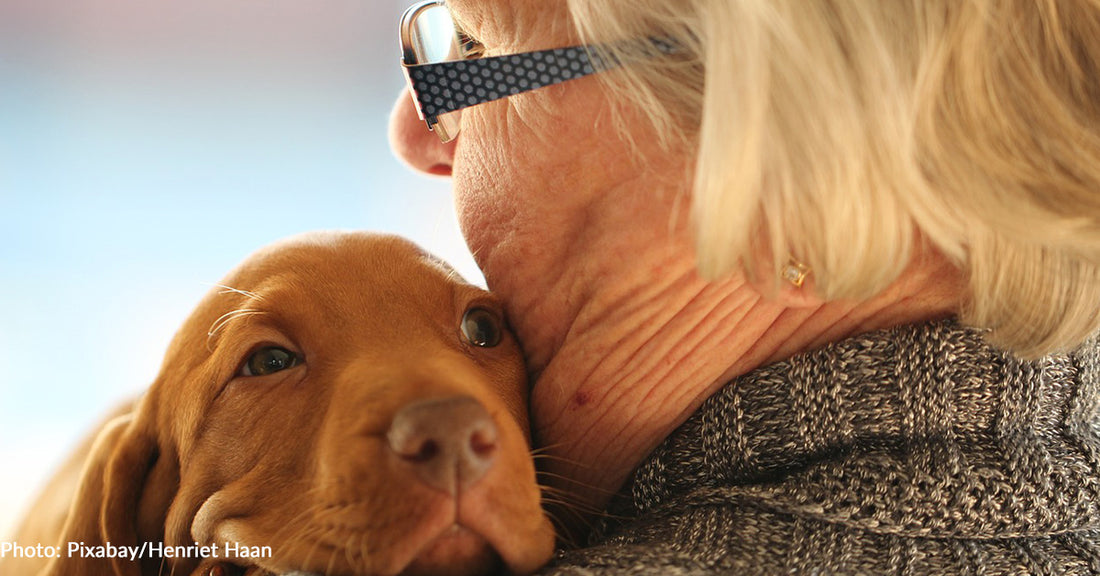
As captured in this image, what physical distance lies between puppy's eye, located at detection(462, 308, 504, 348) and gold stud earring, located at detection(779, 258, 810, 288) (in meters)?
0.53

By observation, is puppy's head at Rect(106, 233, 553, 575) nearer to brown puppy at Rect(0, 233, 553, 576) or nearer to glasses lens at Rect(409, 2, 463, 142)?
brown puppy at Rect(0, 233, 553, 576)

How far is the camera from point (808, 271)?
4.72 ft

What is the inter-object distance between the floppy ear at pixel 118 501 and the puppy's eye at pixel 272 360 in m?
0.25

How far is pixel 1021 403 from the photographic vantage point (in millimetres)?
1410

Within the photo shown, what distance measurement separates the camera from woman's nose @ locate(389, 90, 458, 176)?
1993mm

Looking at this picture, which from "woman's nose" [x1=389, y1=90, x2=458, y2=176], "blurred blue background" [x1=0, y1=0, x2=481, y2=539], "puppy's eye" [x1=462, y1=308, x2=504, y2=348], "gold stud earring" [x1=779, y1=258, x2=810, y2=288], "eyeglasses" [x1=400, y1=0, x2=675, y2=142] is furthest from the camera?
"blurred blue background" [x1=0, y1=0, x2=481, y2=539]

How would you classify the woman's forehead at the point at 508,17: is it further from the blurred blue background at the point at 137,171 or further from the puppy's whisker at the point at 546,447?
→ the blurred blue background at the point at 137,171

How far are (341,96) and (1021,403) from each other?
2333 millimetres

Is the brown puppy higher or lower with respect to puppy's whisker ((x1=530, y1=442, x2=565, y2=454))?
higher

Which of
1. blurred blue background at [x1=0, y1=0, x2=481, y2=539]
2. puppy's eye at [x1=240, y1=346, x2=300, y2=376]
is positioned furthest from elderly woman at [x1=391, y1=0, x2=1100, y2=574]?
blurred blue background at [x1=0, y1=0, x2=481, y2=539]

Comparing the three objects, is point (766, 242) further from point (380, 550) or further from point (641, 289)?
point (380, 550)

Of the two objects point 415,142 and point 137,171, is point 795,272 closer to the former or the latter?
point 415,142

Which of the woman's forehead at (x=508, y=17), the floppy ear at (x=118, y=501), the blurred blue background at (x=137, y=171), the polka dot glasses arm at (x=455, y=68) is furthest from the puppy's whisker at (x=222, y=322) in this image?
the blurred blue background at (x=137, y=171)

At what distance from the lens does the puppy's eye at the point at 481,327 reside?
1.72 m
